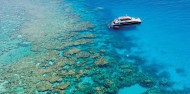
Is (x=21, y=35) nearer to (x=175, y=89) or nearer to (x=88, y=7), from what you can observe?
(x=88, y=7)

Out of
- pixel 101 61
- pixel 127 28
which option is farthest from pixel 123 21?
pixel 101 61

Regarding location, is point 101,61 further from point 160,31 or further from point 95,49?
point 160,31

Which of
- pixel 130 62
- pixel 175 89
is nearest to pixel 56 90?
pixel 130 62

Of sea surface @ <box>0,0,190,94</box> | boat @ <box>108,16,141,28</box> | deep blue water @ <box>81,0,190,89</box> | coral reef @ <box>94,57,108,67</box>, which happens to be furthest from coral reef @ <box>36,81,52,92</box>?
boat @ <box>108,16,141,28</box>

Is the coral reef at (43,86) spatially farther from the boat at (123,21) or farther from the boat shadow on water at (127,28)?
the boat at (123,21)

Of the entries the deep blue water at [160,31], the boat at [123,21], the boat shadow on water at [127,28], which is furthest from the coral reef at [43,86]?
the boat at [123,21]

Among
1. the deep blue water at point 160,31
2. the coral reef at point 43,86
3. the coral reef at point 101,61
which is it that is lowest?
the coral reef at point 43,86

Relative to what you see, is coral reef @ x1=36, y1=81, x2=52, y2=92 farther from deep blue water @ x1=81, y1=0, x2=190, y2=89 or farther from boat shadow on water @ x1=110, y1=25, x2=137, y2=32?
boat shadow on water @ x1=110, y1=25, x2=137, y2=32
